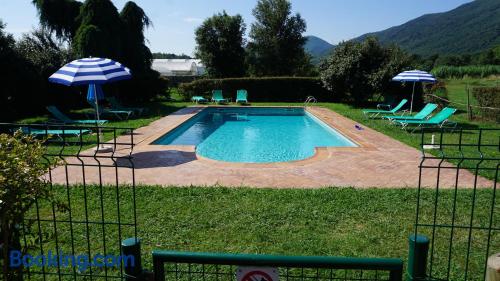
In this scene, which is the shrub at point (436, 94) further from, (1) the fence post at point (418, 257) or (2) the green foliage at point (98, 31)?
(1) the fence post at point (418, 257)

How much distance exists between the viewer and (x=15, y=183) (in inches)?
87.8

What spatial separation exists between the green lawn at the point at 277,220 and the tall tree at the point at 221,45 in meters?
28.6

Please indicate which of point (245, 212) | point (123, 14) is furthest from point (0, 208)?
point (123, 14)

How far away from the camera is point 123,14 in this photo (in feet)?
77.5

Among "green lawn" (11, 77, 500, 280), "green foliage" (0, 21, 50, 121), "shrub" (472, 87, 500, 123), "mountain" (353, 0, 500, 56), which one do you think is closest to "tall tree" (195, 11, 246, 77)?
"green foliage" (0, 21, 50, 121)

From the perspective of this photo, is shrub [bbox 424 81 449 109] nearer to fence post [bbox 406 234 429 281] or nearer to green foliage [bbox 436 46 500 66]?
fence post [bbox 406 234 429 281]

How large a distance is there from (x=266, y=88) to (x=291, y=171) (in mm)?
18128

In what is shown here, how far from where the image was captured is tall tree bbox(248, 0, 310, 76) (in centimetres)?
3962

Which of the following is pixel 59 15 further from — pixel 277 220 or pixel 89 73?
pixel 277 220

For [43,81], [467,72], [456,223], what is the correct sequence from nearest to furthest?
[456,223] < [43,81] < [467,72]

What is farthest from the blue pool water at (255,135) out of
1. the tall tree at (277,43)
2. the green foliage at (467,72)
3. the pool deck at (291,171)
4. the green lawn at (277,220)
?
the green foliage at (467,72)

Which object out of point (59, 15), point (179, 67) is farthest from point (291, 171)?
point (179, 67)

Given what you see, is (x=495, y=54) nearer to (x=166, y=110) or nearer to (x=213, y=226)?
(x=166, y=110)

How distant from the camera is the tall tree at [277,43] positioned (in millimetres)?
39625
